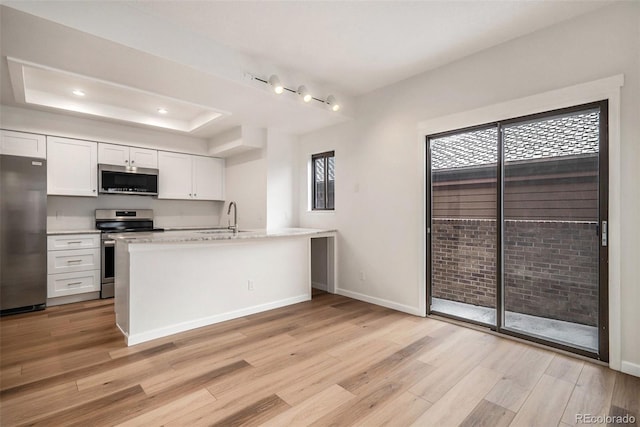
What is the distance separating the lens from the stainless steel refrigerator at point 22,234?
3.61 m

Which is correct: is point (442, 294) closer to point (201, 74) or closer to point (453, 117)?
point (453, 117)

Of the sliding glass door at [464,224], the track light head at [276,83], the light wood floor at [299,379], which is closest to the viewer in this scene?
the light wood floor at [299,379]

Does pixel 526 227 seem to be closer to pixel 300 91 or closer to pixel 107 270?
pixel 300 91

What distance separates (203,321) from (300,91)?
110 inches

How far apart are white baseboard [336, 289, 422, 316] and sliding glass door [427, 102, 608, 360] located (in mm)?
223

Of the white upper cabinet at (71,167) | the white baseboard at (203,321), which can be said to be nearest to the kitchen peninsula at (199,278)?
the white baseboard at (203,321)

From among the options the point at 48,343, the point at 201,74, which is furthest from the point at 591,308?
the point at 48,343

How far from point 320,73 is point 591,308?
350 cm

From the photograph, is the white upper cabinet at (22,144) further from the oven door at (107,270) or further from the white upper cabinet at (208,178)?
the white upper cabinet at (208,178)

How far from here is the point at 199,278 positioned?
327cm

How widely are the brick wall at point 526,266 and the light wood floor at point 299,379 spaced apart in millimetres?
400

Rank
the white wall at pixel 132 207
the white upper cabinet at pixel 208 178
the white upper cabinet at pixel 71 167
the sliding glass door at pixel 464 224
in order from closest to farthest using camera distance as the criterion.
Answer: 1. the sliding glass door at pixel 464 224
2. the white upper cabinet at pixel 71 167
3. the white wall at pixel 132 207
4. the white upper cabinet at pixel 208 178

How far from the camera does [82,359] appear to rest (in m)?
2.54

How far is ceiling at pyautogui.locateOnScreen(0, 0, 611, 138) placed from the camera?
238 cm
